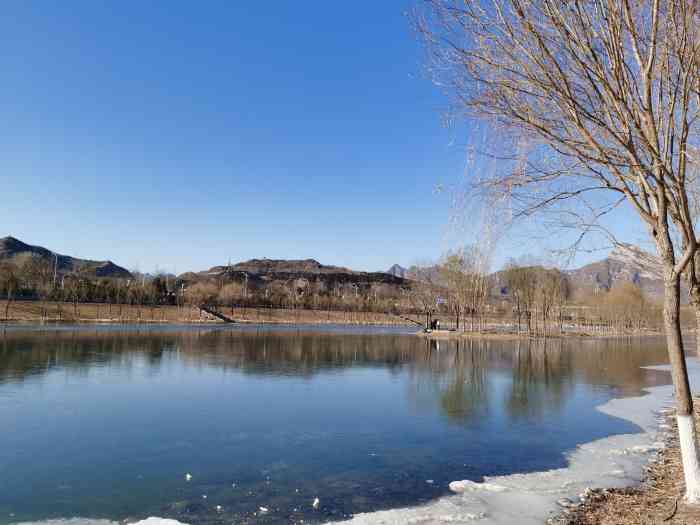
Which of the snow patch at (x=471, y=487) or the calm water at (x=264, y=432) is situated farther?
the snow patch at (x=471, y=487)

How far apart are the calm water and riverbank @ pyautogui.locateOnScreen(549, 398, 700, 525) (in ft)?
6.77

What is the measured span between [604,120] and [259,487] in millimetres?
7710

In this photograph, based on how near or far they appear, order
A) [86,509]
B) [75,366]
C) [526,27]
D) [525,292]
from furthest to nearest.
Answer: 1. [525,292]
2. [75,366]
3. [86,509]
4. [526,27]

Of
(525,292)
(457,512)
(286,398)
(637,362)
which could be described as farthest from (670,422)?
(525,292)

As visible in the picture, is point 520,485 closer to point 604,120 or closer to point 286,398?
point 604,120

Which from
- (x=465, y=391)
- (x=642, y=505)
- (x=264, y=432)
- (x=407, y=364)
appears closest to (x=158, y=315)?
(x=407, y=364)

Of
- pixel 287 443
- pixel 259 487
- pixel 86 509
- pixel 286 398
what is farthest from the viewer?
pixel 286 398

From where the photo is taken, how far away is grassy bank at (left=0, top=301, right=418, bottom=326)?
64875 millimetres

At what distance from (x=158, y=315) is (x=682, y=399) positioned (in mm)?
80323

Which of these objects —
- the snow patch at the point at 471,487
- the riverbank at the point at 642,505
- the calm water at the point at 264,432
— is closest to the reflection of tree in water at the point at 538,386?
the calm water at the point at 264,432

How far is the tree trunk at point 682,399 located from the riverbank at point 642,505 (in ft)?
1.17

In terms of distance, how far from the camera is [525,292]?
6581 cm

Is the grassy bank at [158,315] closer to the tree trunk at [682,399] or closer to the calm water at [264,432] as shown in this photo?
the calm water at [264,432]

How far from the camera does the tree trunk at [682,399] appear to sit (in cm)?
668
